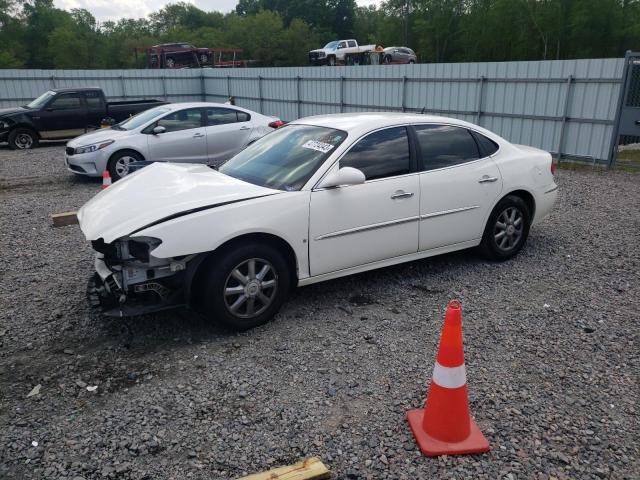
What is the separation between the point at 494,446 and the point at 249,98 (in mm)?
20207

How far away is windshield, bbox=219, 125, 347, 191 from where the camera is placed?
4.52 meters

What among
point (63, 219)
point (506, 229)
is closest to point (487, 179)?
point (506, 229)

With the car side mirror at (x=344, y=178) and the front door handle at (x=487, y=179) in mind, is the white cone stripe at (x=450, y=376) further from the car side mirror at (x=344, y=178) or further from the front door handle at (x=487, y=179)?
the front door handle at (x=487, y=179)

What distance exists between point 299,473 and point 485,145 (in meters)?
4.01

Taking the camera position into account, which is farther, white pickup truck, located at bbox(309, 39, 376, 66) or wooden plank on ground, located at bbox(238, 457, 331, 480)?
white pickup truck, located at bbox(309, 39, 376, 66)

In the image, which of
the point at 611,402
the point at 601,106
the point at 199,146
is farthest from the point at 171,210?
the point at 601,106

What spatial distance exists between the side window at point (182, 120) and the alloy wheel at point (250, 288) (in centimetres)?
711

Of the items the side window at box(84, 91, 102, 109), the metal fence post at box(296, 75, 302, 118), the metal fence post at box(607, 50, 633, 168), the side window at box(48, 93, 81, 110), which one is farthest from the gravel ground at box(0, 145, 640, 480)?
the metal fence post at box(296, 75, 302, 118)

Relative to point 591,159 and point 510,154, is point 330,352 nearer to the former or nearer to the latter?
point 510,154

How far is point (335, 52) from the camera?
3428cm

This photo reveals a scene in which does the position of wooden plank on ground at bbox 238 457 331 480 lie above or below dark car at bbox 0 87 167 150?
below

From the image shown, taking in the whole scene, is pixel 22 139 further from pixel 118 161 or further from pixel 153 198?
pixel 153 198

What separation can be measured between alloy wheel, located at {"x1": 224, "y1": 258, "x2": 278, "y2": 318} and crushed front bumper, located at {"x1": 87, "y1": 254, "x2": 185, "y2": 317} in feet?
1.20

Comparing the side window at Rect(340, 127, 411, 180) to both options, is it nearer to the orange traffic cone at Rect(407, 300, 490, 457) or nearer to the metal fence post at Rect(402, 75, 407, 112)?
the orange traffic cone at Rect(407, 300, 490, 457)
